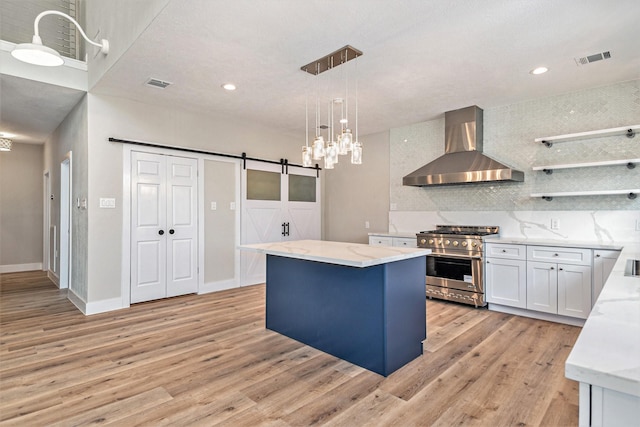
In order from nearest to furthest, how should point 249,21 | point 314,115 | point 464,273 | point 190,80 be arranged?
point 249,21
point 190,80
point 464,273
point 314,115

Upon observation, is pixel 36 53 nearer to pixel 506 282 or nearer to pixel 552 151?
pixel 506 282

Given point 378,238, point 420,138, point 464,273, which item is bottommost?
point 464,273

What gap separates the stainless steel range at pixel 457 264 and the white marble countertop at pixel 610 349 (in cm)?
313

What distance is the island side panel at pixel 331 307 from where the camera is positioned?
2.66 meters

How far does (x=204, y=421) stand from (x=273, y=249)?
1.34 m

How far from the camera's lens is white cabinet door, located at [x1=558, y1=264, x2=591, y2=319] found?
3598 millimetres

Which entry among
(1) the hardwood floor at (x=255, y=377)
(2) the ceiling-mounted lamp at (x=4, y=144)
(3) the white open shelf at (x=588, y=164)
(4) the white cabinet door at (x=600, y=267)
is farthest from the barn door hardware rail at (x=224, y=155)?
(4) the white cabinet door at (x=600, y=267)

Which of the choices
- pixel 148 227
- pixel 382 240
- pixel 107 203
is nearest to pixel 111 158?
pixel 107 203

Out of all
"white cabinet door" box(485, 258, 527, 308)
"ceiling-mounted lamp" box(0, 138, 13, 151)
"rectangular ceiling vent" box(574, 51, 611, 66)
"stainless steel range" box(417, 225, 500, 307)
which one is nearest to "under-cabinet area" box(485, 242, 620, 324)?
"white cabinet door" box(485, 258, 527, 308)

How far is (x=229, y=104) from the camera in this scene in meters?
4.66

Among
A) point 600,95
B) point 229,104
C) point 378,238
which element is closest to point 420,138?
point 378,238

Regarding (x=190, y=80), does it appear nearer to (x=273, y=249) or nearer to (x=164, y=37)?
(x=164, y=37)

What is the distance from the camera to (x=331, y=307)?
298cm

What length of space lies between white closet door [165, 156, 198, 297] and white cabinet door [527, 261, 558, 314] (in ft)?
14.1
